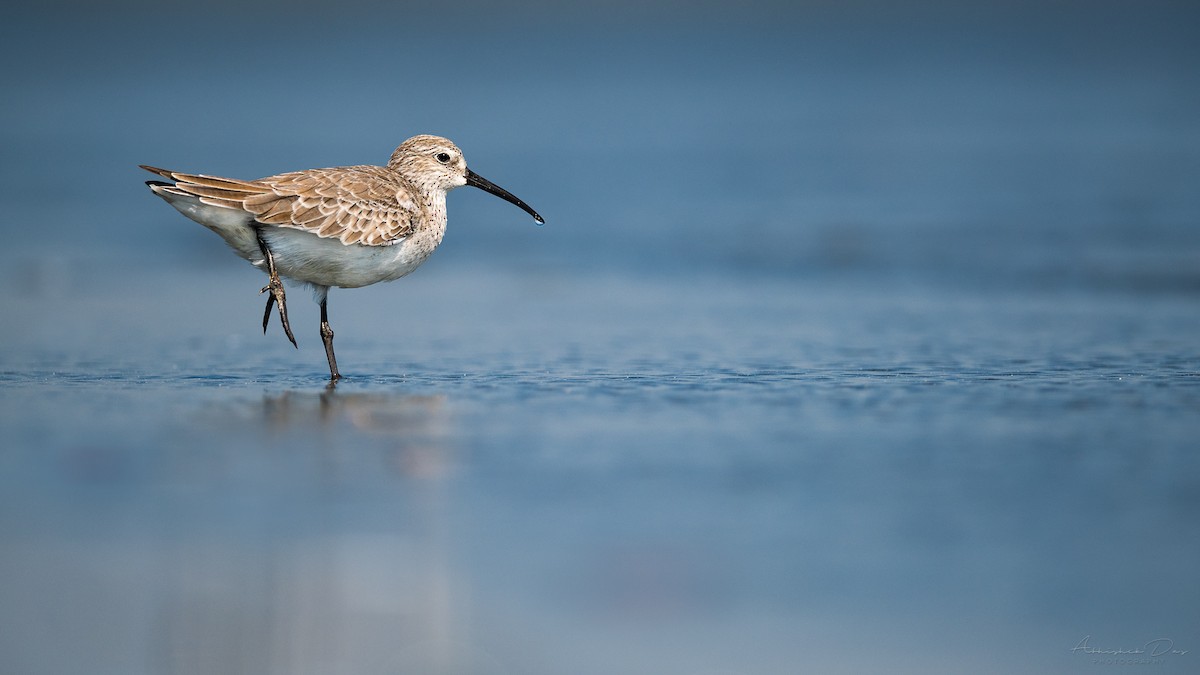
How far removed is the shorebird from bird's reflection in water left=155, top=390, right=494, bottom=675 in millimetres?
2153

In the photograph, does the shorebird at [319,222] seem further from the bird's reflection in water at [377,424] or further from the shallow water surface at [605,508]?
the bird's reflection in water at [377,424]

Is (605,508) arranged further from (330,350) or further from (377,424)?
(330,350)

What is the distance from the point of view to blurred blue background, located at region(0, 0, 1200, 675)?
14.7 ft

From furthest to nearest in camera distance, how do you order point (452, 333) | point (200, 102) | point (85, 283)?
point (200, 102) → point (85, 283) → point (452, 333)

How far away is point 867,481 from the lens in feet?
18.8

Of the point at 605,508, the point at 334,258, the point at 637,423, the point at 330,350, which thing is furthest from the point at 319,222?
Answer: the point at 605,508

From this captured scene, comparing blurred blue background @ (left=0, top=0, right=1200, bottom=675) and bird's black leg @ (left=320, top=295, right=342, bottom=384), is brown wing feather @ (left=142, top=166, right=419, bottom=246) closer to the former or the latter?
bird's black leg @ (left=320, top=295, right=342, bottom=384)

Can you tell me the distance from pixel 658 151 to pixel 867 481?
53.6ft

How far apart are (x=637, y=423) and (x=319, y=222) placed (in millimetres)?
2506

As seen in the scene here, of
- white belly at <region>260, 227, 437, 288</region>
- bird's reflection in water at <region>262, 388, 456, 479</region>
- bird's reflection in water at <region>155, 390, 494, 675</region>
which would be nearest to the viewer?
bird's reflection in water at <region>155, 390, 494, 675</region>

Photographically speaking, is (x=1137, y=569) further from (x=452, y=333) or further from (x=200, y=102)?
(x=200, y=102)

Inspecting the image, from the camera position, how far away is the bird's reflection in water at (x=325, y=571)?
14.2ft

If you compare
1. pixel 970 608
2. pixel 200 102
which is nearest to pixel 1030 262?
pixel 970 608
